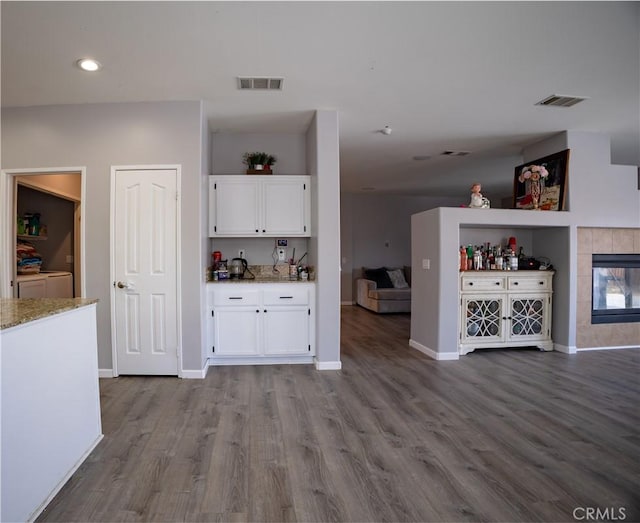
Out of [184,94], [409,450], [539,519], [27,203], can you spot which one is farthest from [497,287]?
[27,203]

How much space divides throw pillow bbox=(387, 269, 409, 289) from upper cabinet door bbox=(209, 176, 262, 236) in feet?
15.7

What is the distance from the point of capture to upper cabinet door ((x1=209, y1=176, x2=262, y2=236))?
418cm

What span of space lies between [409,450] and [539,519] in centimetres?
76

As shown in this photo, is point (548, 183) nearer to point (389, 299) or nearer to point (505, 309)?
point (505, 309)

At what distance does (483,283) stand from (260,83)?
3430mm

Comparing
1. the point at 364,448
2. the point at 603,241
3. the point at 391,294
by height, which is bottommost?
the point at 364,448

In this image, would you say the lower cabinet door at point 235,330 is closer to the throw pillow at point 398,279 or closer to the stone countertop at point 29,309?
the stone countertop at point 29,309

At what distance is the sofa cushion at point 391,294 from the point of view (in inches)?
299

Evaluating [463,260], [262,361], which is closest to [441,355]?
[463,260]

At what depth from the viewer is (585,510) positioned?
5.73 ft

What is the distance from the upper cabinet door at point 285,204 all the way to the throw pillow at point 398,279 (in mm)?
4506

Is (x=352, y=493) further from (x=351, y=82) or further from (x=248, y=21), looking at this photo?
(x=351, y=82)

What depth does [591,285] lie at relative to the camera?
471 cm

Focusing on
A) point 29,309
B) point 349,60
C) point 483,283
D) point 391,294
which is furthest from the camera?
point 391,294
